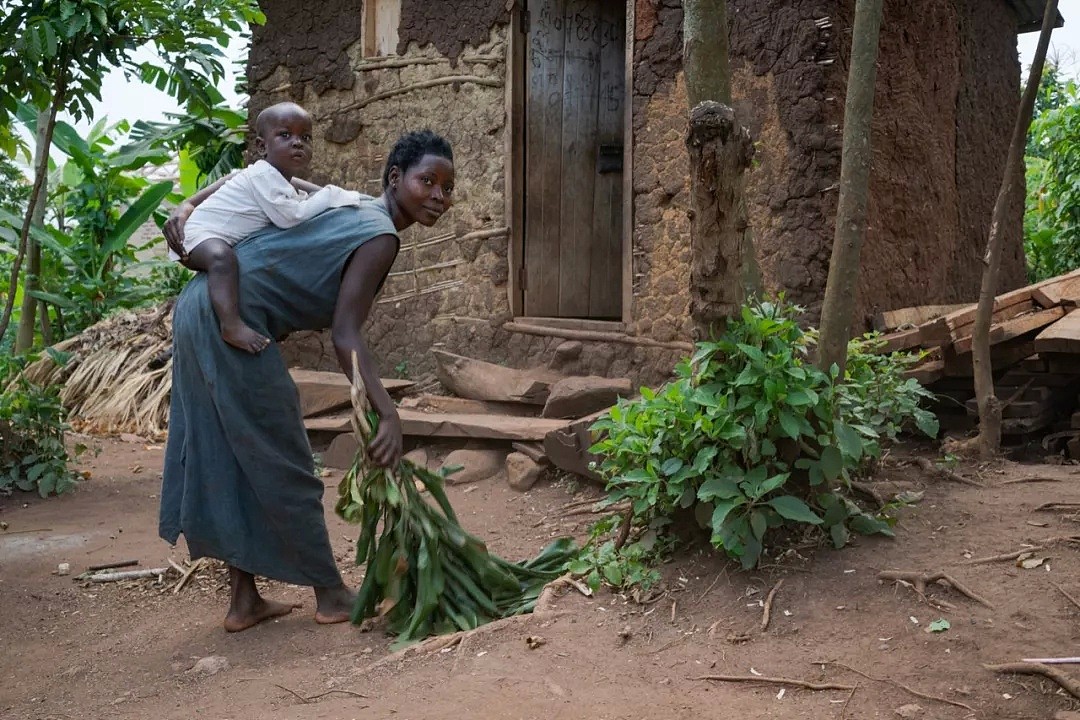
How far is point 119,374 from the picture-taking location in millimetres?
8859

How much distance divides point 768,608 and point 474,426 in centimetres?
316

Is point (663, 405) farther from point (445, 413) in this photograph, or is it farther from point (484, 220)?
point (484, 220)

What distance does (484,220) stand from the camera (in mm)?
6930

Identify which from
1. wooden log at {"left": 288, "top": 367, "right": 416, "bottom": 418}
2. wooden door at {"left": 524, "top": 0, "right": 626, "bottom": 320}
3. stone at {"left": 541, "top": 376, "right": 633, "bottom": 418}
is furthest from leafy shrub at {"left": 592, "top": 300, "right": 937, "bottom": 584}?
wooden door at {"left": 524, "top": 0, "right": 626, "bottom": 320}

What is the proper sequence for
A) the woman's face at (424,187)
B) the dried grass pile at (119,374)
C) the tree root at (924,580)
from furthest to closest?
the dried grass pile at (119,374) < the woman's face at (424,187) < the tree root at (924,580)

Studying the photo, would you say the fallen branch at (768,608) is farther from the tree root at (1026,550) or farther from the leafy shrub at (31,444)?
the leafy shrub at (31,444)

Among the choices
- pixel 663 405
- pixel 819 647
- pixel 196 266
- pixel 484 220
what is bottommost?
pixel 819 647

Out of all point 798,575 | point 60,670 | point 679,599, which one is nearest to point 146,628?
point 60,670

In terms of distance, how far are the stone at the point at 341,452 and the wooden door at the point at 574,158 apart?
154 cm

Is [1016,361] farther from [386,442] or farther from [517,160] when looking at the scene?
[386,442]

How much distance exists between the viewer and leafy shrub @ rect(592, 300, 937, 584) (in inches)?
125

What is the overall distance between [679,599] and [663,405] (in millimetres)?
639

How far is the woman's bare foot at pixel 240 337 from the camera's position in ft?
11.3

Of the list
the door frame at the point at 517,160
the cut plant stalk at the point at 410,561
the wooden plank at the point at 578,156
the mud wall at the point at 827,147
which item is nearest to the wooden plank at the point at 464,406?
the door frame at the point at 517,160
